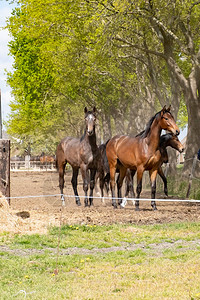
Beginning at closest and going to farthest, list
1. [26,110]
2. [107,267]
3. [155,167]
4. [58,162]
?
[107,267], [155,167], [58,162], [26,110]

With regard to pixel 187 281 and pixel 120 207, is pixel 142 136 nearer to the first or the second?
pixel 120 207

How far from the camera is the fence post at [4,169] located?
1387 cm

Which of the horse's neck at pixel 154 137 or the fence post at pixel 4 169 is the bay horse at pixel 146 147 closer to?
the horse's neck at pixel 154 137

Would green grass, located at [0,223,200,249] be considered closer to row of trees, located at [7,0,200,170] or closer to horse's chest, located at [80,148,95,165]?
horse's chest, located at [80,148,95,165]

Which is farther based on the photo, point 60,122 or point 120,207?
point 60,122

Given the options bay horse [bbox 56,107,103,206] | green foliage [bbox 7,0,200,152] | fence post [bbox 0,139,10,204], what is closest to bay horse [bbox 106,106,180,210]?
bay horse [bbox 56,107,103,206]

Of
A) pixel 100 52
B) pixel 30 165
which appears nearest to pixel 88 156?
pixel 100 52

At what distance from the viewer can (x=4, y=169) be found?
14.0 meters

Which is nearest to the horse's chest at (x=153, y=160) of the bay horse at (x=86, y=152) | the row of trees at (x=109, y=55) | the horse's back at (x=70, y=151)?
the bay horse at (x=86, y=152)

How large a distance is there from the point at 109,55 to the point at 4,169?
12.5 m

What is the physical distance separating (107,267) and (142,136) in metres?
7.79

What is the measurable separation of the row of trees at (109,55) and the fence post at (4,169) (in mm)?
6858

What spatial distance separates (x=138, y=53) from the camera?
31531 mm

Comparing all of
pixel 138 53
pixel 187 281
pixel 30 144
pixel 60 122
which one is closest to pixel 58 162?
pixel 187 281
